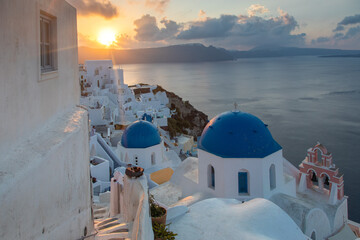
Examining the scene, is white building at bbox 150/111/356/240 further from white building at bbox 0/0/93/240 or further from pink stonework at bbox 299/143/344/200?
white building at bbox 0/0/93/240

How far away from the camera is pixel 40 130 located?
327 centimetres

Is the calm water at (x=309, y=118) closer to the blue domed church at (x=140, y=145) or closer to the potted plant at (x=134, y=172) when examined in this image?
the blue domed church at (x=140, y=145)

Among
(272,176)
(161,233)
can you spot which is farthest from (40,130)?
(272,176)

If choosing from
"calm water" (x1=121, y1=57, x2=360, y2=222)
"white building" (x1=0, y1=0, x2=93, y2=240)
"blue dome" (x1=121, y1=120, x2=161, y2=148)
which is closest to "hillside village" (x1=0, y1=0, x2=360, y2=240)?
"white building" (x1=0, y1=0, x2=93, y2=240)

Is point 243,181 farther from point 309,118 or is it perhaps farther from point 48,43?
point 309,118

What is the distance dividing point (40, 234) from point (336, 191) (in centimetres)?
1171

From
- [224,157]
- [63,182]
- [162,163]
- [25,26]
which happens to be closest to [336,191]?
[224,157]

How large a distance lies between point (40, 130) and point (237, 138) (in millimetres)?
7370

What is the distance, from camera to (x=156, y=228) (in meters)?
4.89

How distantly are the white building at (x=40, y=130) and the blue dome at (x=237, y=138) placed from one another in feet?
19.8

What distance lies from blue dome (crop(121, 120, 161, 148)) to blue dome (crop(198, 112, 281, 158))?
565 centimetres

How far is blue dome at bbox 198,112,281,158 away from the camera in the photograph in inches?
374

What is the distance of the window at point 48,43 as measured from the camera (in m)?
3.51

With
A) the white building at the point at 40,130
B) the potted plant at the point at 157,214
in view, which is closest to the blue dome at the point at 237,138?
the potted plant at the point at 157,214
